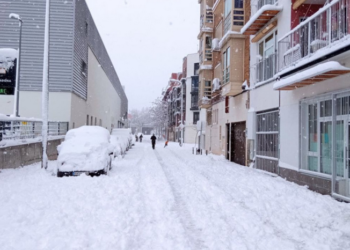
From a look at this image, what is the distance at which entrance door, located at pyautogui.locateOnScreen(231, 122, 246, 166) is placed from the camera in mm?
18047

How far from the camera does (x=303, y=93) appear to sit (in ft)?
35.2

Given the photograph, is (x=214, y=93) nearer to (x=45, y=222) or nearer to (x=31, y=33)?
(x=31, y=33)

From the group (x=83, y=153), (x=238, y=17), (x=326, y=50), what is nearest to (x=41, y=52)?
(x=238, y=17)

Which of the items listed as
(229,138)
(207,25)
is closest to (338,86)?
(229,138)

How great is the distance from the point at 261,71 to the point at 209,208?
A: 9869 millimetres

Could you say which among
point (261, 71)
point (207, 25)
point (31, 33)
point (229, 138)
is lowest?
point (229, 138)

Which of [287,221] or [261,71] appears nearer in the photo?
[287,221]

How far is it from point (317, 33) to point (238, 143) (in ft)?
33.4

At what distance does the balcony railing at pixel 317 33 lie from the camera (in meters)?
8.32

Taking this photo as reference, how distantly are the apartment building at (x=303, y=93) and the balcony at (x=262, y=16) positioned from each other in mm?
38

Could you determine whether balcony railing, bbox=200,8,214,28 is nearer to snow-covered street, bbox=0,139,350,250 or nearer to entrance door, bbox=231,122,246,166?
entrance door, bbox=231,122,246,166

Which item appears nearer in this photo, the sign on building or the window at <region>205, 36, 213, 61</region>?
the sign on building

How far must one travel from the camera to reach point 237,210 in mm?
6523

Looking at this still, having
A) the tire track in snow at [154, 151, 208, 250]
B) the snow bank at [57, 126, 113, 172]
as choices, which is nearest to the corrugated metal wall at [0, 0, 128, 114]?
the snow bank at [57, 126, 113, 172]
